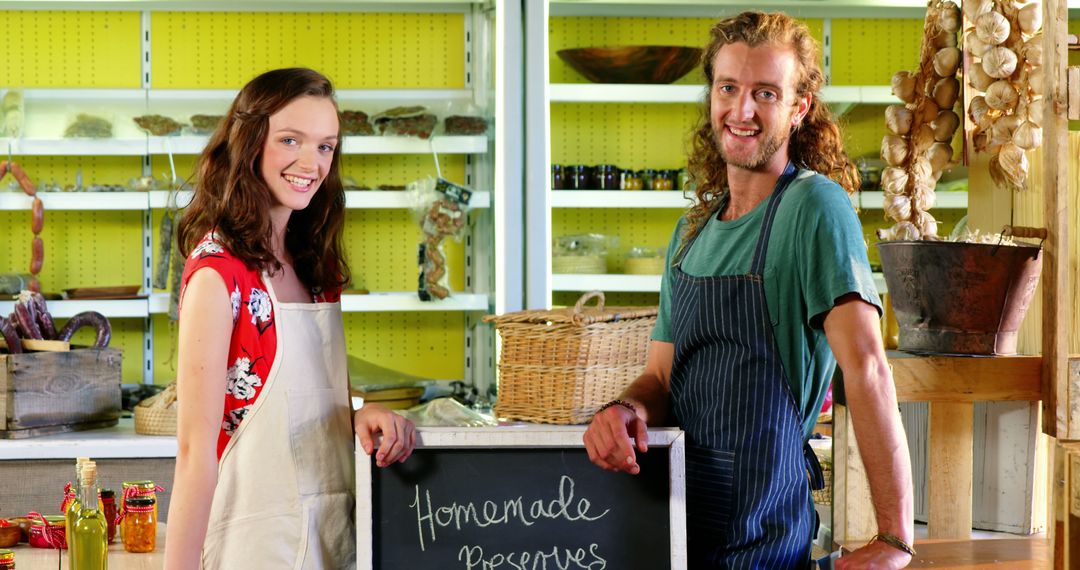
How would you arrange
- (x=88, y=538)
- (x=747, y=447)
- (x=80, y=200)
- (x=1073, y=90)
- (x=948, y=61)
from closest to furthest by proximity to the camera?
1. (x=747, y=447)
2. (x=1073, y=90)
3. (x=88, y=538)
4. (x=948, y=61)
5. (x=80, y=200)

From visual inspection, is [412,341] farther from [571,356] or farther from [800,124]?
[800,124]

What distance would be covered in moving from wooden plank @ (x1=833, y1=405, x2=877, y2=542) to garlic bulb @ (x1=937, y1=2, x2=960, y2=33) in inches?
29.8

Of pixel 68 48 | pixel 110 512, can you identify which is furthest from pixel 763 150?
pixel 68 48

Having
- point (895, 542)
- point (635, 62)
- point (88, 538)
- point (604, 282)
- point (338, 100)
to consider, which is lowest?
point (88, 538)

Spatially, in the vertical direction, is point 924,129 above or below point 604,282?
above

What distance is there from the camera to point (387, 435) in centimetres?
143

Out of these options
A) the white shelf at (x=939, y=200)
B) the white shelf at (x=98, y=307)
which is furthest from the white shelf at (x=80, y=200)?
the white shelf at (x=939, y=200)

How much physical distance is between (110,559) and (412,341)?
2.45 metres

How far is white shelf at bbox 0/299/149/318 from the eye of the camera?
3850mm

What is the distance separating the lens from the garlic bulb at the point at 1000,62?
1.94m

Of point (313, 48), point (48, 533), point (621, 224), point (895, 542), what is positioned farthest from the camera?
point (621, 224)

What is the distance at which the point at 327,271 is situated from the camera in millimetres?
1646

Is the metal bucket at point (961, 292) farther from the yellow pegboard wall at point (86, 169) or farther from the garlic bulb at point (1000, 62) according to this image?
the yellow pegboard wall at point (86, 169)

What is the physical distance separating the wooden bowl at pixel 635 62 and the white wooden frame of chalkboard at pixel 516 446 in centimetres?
280
